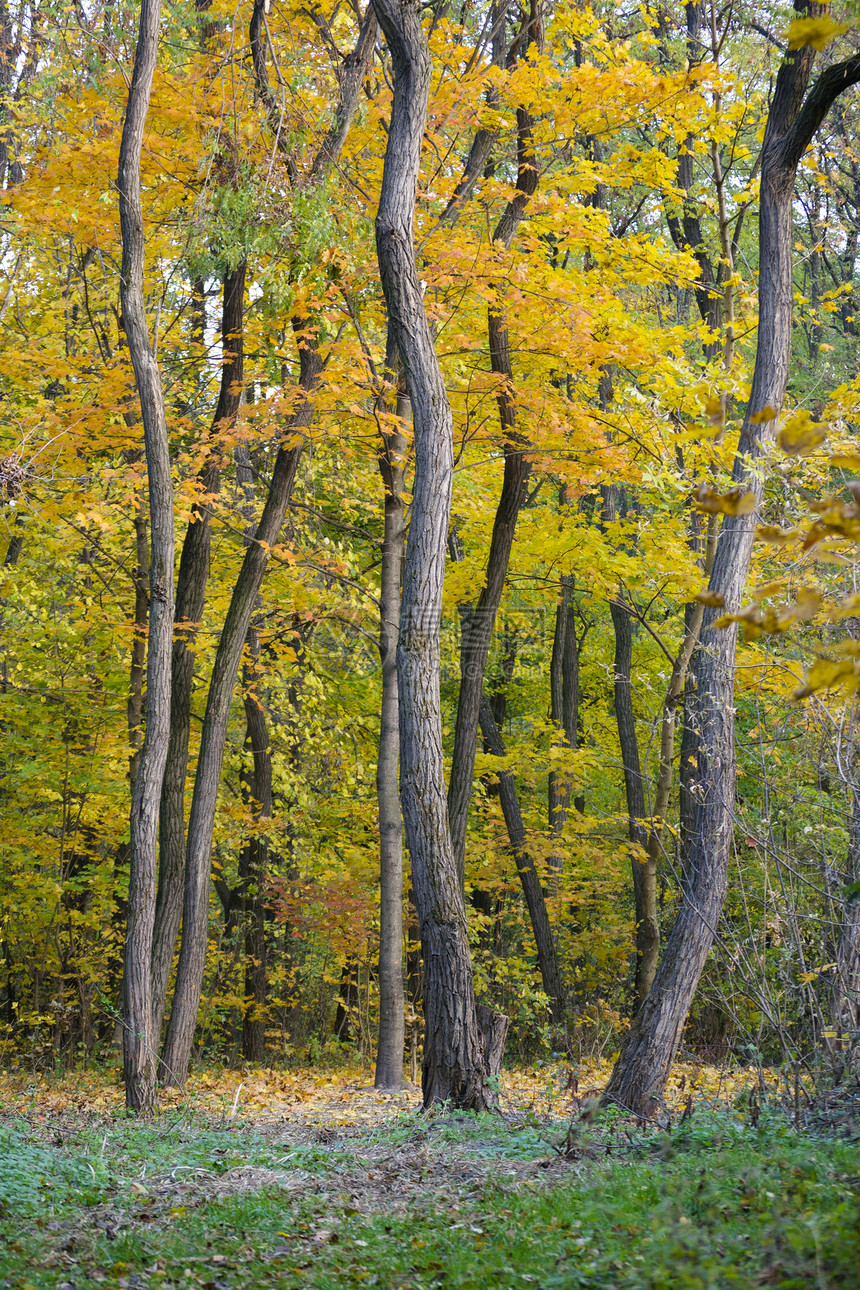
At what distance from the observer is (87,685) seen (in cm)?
1363

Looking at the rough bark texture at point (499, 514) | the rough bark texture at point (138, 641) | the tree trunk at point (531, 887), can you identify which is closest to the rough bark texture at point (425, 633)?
the rough bark texture at point (499, 514)

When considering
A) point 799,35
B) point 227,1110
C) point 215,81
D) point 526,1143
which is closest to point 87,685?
point 227,1110

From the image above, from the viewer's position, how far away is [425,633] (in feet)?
20.9

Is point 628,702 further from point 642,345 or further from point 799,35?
point 799,35

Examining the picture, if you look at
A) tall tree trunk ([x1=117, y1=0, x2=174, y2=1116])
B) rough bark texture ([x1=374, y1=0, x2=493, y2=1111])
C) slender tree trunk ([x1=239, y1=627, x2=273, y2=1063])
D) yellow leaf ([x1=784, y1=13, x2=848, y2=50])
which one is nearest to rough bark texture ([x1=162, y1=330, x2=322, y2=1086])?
tall tree trunk ([x1=117, y1=0, x2=174, y2=1116])

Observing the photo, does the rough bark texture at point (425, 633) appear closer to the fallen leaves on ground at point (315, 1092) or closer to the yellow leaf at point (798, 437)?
the fallen leaves on ground at point (315, 1092)

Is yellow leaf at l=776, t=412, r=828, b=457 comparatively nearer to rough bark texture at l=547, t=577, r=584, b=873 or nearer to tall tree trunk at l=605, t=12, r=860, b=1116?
tall tree trunk at l=605, t=12, r=860, b=1116

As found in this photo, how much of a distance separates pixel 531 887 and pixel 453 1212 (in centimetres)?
1005

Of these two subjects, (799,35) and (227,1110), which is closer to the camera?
(799,35)

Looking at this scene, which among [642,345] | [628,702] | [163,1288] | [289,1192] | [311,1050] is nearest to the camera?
[163,1288]

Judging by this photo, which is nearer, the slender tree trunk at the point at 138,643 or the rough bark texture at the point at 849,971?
the rough bark texture at the point at 849,971

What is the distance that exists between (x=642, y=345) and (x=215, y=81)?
4.51m

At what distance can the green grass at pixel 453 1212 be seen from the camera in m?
2.73

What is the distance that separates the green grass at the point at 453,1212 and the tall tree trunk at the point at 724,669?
0.75 meters
